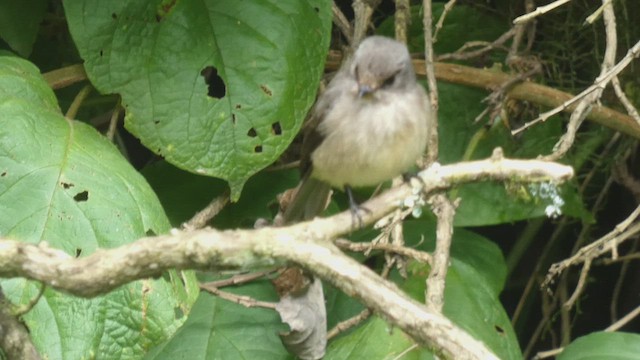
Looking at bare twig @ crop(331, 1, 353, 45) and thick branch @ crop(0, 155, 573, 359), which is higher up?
thick branch @ crop(0, 155, 573, 359)

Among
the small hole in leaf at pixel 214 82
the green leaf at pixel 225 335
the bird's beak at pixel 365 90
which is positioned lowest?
the green leaf at pixel 225 335

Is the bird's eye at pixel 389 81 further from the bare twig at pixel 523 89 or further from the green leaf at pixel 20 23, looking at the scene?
the green leaf at pixel 20 23

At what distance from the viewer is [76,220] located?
9.93 ft

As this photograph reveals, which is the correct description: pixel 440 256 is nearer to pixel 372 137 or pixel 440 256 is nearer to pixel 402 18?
pixel 372 137

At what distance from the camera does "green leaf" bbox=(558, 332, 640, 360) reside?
3279mm

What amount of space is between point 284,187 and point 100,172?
1.04 meters

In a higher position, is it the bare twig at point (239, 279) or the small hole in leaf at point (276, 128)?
the small hole in leaf at point (276, 128)

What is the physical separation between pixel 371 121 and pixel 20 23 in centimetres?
140

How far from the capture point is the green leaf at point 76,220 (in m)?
2.89

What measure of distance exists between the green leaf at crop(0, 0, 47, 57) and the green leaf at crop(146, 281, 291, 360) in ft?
3.82

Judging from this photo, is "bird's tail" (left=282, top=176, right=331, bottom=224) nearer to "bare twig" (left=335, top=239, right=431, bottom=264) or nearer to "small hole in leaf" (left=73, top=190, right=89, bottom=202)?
"bare twig" (left=335, top=239, right=431, bottom=264)

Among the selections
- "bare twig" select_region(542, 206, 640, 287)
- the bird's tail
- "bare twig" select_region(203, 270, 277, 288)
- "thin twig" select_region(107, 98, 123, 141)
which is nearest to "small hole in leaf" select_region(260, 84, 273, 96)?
the bird's tail

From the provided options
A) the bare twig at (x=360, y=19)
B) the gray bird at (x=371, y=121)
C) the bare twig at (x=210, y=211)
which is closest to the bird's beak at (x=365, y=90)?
the gray bird at (x=371, y=121)

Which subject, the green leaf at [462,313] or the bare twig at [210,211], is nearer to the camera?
the green leaf at [462,313]
